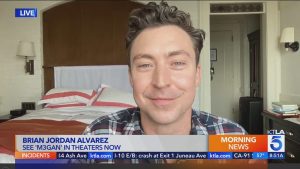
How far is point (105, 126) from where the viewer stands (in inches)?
17.6

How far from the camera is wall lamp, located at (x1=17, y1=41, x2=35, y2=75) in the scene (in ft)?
2.10

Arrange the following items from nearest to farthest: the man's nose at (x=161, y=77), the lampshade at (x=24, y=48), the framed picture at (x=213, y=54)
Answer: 1. the man's nose at (x=161, y=77)
2. the framed picture at (x=213, y=54)
3. the lampshade at (x=24, y=48)

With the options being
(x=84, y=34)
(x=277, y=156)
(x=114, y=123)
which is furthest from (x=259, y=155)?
(x=84, y=34)

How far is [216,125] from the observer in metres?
0.45

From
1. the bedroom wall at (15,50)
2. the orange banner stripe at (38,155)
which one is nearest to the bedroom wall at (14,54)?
the bedroom wall at (15,50)

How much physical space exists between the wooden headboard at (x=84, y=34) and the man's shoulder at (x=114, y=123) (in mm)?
265

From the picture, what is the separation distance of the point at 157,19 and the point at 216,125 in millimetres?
203

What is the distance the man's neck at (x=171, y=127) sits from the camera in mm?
407

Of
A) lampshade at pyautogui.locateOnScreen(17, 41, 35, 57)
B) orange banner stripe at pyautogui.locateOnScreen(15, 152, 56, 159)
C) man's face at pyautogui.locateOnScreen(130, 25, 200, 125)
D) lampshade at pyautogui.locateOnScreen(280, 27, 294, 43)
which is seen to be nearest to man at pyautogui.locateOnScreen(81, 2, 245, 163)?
man's face at pyautogui.locateOnScreen(130, 25, 200, 125)

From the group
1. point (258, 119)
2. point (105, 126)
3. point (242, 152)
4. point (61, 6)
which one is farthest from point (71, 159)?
point (61, 6)

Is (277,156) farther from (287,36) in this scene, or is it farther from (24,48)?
(24,48)

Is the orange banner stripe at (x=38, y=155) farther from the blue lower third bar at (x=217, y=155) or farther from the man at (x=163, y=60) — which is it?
the blue lower third bar at (x=217, y=155)

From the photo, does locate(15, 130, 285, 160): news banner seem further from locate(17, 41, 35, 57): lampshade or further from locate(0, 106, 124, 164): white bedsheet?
locate(17, 41, 35, 57): lampshade

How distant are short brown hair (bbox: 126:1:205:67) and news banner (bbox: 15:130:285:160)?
0.44 ft
